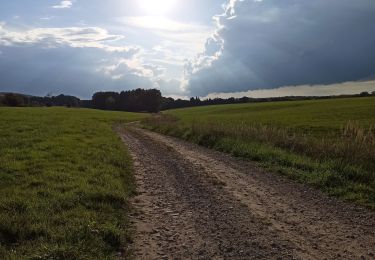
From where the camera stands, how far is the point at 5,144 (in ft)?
64.5

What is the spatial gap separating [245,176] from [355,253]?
7.14 m

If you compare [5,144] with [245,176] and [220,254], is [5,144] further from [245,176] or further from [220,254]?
[220,254]

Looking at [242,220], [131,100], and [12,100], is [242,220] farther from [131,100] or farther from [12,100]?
[131,100]

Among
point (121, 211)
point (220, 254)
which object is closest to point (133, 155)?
point (121, 211)

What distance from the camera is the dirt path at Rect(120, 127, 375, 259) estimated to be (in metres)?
7.11

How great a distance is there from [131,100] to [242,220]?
164955mm

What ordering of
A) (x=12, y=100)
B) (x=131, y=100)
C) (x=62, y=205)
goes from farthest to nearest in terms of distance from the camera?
(x=131, y=100) → (x=12, y=100) → (x=62, y=205)

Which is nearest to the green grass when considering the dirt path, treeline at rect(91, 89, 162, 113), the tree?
the dirt path

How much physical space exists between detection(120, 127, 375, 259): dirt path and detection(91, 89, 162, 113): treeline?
15430 centimetres

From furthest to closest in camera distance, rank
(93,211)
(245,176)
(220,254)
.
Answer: (245,176)
(93,211)
(220,254)

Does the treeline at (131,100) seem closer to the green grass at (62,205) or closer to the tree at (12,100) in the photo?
the tree at (12,100)

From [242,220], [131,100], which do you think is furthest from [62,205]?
[131,100]

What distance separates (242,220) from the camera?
882 cm

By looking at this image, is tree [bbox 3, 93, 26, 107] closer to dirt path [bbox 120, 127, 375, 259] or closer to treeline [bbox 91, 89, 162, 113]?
treeline [bbox 91, 89, 162, 113]
